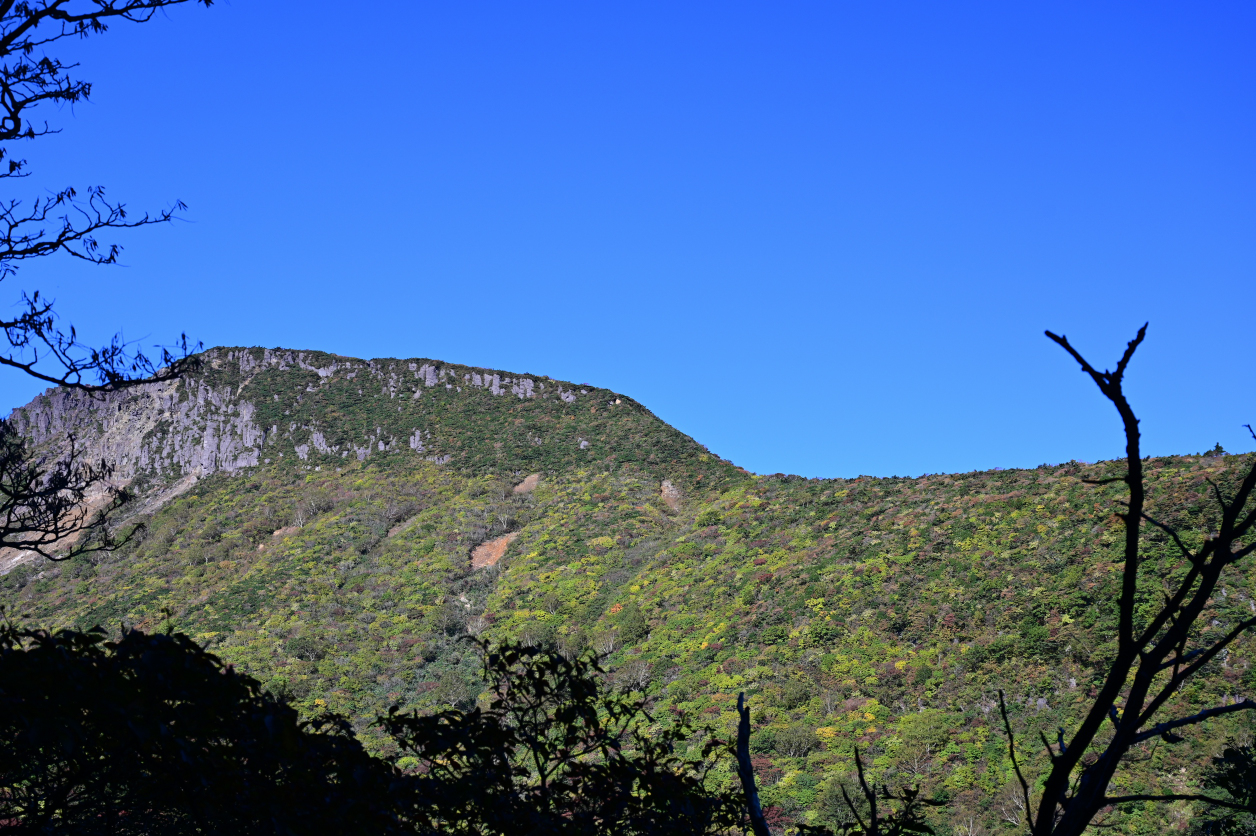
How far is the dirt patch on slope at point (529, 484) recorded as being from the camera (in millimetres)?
55406

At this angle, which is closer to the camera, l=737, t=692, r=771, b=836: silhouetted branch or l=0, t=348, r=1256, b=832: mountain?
l=737, t=692, r=771, b=836: silhouetted branch

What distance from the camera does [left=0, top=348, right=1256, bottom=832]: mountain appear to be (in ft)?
85.4

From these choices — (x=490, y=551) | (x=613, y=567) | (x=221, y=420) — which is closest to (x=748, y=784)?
(x=613, y=567)

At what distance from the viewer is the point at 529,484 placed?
55938 mm

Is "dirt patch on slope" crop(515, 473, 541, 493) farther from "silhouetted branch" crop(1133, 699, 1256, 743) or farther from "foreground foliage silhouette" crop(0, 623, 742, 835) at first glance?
"silhouetted branch" crop(1133, 699, 1256, 743)

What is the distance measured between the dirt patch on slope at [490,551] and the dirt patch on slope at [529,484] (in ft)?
17.9

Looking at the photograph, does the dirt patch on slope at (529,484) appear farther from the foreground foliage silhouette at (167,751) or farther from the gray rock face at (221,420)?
the foreground foliage silhouette at (167,751)

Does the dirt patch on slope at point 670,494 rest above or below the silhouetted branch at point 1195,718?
above

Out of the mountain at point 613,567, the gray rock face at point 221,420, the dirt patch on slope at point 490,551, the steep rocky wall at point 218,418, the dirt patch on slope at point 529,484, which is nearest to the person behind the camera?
the mountain at point 613,567

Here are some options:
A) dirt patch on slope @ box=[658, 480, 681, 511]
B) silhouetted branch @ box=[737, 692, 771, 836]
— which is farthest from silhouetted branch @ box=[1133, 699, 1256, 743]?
dirt patch on slope @ box=[658, 480, 681, 511]

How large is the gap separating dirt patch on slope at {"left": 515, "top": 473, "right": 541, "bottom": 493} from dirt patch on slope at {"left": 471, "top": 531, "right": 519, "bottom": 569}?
214 inches

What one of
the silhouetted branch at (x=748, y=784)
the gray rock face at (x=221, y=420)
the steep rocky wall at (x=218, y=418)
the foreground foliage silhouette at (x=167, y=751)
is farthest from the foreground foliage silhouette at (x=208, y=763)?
the steep rocky wall at (x=218, y=418)

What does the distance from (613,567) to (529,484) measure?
14105mm

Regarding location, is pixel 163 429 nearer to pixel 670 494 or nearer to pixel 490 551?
pixel 490 551
